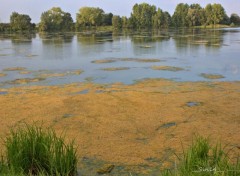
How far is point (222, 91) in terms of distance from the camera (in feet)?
26.0

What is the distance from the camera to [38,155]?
380 centimetres

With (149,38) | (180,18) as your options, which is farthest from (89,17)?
(149,38)

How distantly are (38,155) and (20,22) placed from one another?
74156mm

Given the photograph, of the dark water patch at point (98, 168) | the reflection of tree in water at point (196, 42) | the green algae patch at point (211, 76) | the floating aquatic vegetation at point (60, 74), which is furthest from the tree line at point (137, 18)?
the dark water patch at point (98, 168)

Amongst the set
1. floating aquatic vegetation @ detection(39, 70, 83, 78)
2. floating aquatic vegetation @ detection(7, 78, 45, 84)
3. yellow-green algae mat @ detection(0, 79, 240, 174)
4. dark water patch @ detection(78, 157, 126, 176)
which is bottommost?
dark water patch @ detection(78, 157, 126, 176)

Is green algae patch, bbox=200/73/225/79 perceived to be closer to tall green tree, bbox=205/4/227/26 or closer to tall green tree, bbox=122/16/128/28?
tall green tree, bbox=122/16/128/28

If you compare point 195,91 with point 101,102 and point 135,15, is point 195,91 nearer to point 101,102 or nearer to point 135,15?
Answer: point 101,102

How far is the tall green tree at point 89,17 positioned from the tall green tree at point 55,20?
8.26ft

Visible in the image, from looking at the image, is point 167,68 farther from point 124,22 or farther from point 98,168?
point 124,22

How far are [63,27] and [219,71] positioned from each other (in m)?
73.6

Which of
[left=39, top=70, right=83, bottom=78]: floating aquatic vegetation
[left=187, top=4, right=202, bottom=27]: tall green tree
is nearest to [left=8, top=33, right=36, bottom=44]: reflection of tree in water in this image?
[left=39, top=70, right=83, bottom=78]: floating aquatic vegetation

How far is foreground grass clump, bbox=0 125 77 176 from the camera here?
3582 mm

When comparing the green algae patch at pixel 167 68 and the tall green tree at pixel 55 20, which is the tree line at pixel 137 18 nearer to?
the tall green tree at pixel 55 20

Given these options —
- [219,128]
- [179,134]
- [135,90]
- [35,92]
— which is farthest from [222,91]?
[35,92]
